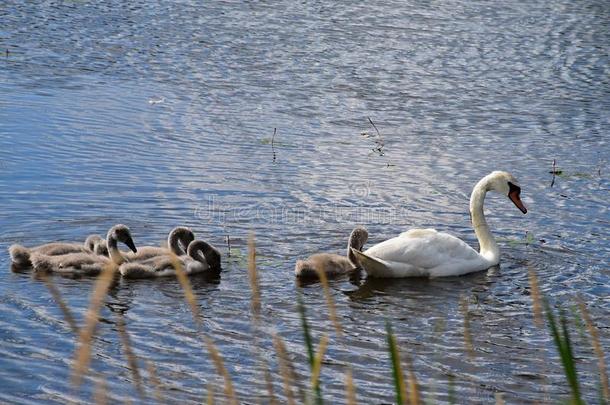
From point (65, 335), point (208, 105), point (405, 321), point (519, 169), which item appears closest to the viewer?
point (65, 335)

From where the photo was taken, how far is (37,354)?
722cm

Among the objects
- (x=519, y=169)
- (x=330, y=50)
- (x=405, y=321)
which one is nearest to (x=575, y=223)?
(x=519, y=169)

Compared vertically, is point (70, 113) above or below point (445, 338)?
above

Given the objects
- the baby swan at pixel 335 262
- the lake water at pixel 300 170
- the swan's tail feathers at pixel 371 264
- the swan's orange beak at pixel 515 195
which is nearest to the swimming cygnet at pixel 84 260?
the lake water at pixel 300 170

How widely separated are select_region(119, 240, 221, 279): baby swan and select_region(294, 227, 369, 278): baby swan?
2.23 feet

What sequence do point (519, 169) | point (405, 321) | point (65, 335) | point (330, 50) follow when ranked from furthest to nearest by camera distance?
point (330, 50) → point (519, 169) → point (405, 321) → point (65, 335)

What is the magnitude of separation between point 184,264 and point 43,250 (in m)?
1.10

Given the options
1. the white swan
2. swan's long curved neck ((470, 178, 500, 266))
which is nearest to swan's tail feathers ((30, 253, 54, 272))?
the white swan

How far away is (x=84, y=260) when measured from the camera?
29.8ft

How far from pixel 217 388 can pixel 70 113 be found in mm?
8614

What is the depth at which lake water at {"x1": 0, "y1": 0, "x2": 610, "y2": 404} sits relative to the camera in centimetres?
746

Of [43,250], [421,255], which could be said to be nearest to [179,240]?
[43,250]

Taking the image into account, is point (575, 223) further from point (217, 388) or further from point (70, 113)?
point (70, 113)

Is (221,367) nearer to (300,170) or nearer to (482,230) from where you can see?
(482,230)
